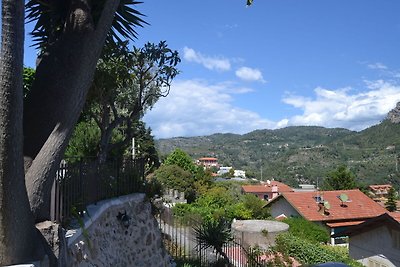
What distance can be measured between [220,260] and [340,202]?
2903 centimetres

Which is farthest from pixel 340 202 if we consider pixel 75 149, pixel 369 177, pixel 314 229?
pixel 369 177

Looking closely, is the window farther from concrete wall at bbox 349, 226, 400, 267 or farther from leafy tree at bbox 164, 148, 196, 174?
leafy tree at bbox 164, 148, 196, 174

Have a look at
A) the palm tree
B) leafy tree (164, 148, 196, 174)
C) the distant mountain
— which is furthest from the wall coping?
the distant mountain

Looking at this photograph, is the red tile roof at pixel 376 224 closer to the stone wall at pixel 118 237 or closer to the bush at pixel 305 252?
the bush at pixel 305 252

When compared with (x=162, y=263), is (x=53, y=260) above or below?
above

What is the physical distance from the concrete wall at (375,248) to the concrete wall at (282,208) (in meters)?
14.9

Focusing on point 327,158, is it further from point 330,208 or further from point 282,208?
point 330,208

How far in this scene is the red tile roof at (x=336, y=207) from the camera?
3684 centimetres

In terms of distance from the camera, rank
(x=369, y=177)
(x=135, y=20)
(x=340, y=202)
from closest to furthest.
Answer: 1. (x=135, y=20)
2. (x=340, y=202)
3. (x=369, y=177)

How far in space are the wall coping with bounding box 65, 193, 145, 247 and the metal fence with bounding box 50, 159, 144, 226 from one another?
0.13 m

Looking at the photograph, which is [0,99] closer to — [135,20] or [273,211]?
[135,20]

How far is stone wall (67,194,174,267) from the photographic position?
20.0ft

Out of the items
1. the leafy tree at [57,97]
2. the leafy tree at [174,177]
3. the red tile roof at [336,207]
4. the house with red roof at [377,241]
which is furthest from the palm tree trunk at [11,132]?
the red tile roof at [336,207]

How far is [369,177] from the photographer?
320 feet
